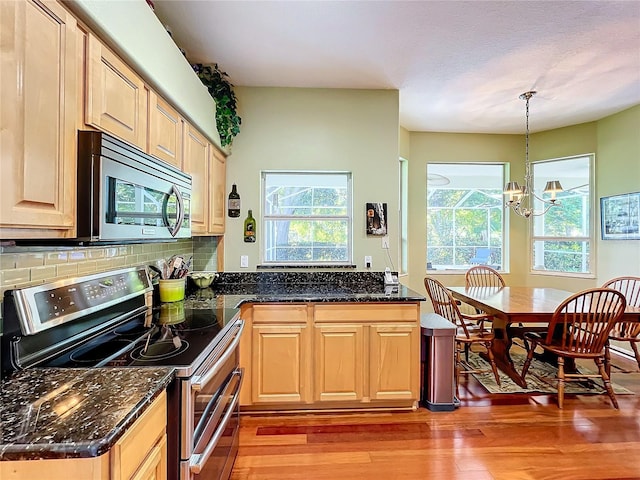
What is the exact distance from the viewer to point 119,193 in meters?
1.25

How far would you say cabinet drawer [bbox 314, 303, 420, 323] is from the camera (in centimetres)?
257

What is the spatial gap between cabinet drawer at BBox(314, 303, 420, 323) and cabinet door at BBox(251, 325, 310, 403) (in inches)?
7.3

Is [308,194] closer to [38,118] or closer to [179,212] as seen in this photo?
[179,212]

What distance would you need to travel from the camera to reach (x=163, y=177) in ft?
5.41

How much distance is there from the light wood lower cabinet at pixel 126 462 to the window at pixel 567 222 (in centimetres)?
494

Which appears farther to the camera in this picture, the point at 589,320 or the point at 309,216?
the point at 309,216

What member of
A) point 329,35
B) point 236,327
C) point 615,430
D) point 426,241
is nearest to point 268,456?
point 236,327

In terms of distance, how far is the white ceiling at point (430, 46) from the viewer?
6.95ft

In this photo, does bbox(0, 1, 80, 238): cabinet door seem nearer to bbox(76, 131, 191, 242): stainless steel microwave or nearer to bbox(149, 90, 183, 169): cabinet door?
bbox(76, 131, 191, 242): stainless steel microwave

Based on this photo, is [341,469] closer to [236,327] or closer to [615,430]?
[236,327]

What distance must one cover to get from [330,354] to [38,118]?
85.2 inches

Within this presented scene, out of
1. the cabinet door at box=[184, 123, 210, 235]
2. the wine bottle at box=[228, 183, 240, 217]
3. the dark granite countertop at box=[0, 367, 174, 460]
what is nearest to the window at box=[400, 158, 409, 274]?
the wine bottle at box=[228, 183, 240, 217]

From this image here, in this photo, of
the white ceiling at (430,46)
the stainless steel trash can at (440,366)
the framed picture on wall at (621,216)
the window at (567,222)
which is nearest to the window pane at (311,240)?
the stainless steel trash can at (440,366)

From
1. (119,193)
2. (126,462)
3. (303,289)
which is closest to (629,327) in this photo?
(303,289)
